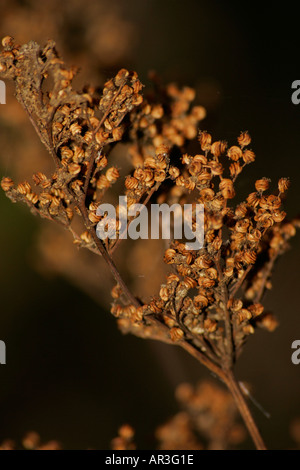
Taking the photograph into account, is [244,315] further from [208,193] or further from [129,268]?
[129,268]

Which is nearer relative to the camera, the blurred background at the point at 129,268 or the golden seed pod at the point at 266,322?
the golden seed pod at the point at 266,322

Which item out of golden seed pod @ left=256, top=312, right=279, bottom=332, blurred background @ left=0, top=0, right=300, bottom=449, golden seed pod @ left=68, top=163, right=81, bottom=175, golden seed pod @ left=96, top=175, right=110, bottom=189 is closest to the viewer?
golden seed pod @ left=68, top=163, right=81, bottom=175

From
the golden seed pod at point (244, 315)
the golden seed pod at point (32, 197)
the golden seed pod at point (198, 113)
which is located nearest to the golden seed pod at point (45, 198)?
the golden seed pod at point (32, 197)

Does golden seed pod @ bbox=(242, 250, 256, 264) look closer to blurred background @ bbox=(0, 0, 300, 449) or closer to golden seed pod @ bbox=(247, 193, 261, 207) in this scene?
golden seed pod @ bbox=(247, 193, 261, 207)

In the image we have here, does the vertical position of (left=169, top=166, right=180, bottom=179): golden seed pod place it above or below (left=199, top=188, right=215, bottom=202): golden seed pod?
above

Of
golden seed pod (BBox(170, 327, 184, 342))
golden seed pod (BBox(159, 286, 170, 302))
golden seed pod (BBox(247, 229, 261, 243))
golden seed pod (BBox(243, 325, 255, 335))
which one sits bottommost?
golden seed pod (BBox(170, 327, 184, 342))

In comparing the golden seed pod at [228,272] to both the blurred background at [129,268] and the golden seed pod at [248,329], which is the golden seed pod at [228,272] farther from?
the blurred background at [129,268]

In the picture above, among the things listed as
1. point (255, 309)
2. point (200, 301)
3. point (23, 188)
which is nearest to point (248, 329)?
point (255, 309)

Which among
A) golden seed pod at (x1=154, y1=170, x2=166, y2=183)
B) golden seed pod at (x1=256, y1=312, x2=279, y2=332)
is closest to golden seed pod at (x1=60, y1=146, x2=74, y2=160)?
golden seed pod at (x1=154, y1=170, x2=166, y2=183)
